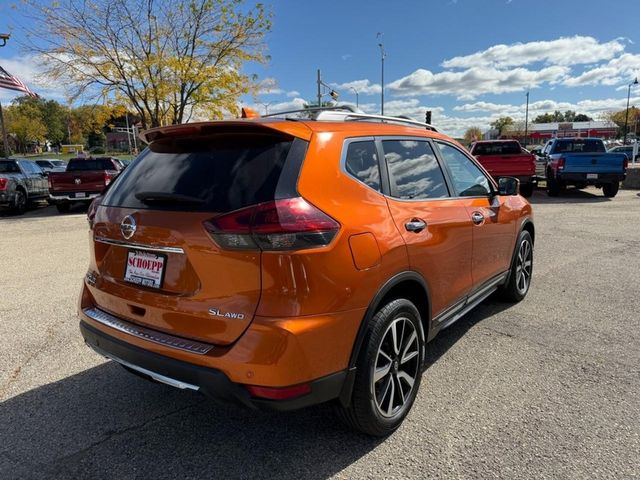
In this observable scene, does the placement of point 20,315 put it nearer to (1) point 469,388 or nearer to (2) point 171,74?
(1) point 469,388

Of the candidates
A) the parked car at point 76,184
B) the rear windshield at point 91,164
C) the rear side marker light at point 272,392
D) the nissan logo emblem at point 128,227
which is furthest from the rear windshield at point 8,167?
the rear side marker light at point 272,392

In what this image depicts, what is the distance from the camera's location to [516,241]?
4.74 metres

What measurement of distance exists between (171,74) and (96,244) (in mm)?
17655

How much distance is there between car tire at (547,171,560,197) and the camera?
53.7 feet

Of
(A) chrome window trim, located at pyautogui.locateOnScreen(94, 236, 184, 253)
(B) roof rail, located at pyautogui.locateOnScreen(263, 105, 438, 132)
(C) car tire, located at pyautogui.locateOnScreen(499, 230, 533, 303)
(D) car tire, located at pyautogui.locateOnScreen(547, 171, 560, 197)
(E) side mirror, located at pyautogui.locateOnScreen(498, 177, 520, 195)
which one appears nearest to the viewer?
(A) chrome window trim, located at pyautogui.locateOnScreen(94, 236, 184, 253)

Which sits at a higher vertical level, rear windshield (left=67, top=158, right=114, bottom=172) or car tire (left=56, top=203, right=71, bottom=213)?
rear windshield (left=67, top=158, right=114, bottom=172)

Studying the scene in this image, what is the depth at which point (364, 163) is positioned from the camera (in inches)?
108

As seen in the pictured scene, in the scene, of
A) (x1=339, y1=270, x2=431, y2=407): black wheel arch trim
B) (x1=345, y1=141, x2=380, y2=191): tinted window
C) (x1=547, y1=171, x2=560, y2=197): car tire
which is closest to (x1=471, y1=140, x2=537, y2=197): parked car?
(x1=547, y1=171, x2=560, y2=197): car tire

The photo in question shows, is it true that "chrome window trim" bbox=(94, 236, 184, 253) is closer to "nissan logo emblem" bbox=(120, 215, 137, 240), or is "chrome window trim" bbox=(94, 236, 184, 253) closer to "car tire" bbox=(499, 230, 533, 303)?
"nissan logo emblem" bbox=(120, 215, 137, 240)

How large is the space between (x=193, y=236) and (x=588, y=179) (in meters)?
16.0

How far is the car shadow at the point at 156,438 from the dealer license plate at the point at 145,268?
0.96 meters

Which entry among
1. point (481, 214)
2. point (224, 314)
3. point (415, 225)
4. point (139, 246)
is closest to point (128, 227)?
point (139, 246)

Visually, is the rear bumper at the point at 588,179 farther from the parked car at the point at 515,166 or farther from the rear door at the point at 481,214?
the rear door at the point at 481,214

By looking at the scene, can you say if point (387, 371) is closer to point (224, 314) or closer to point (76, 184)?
point (224, 314)
